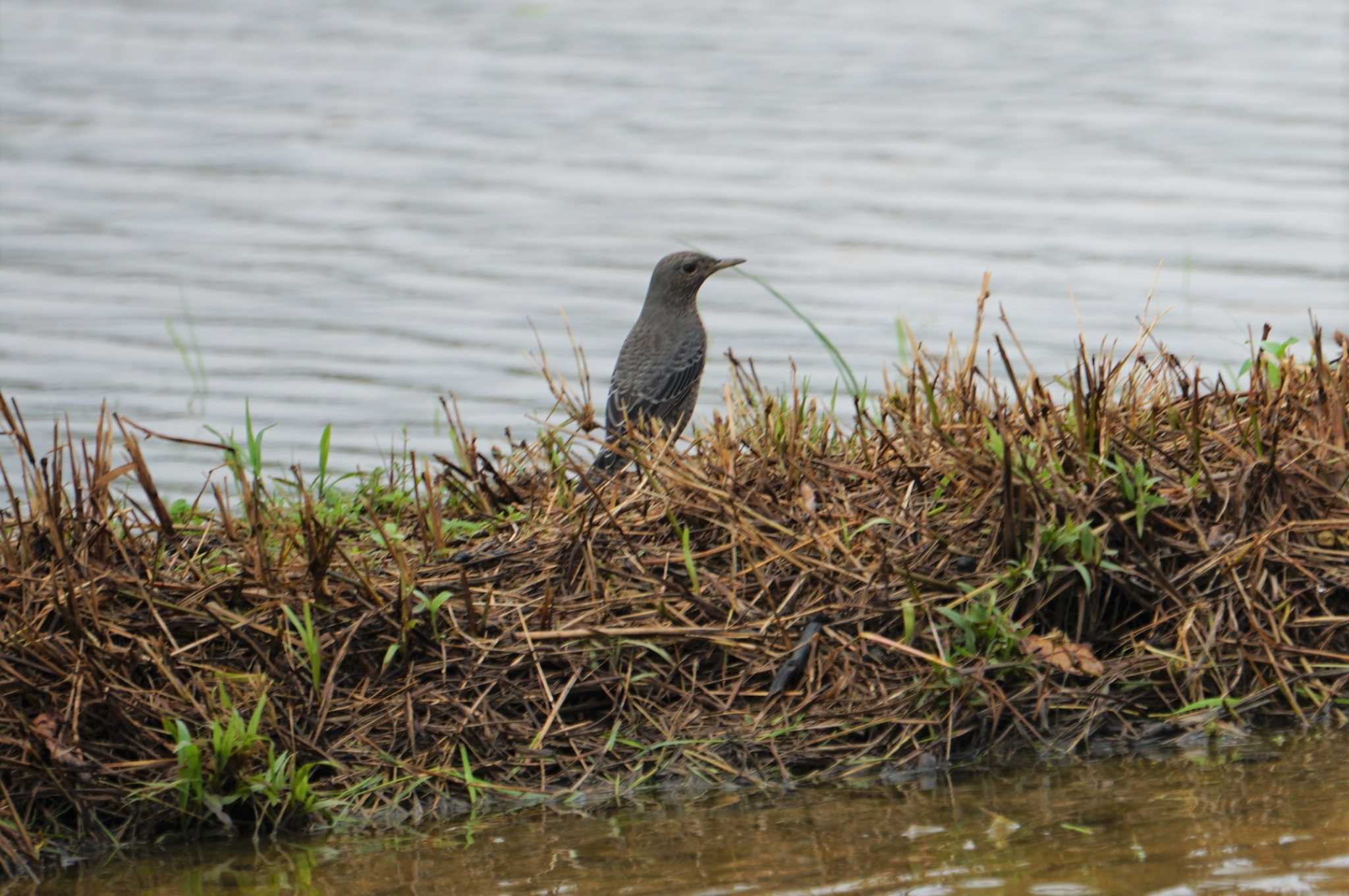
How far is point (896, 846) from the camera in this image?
3756 millimetres

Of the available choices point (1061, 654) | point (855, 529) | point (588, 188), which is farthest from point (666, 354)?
point (588, 188)

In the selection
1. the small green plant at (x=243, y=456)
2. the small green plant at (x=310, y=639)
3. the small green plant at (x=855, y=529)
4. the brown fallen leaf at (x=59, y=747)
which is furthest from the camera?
the small green plant at (x=243, y=456)

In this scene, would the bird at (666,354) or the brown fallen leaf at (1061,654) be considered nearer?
the brown fallen leaf at (1061,654)

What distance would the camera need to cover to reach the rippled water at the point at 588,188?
833cm

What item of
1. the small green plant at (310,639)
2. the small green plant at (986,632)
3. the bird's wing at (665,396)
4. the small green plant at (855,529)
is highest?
the bird's wing at (665,396)

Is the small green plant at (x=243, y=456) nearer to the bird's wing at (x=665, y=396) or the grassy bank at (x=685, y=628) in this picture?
the grassy bank at (x=685, y=628)

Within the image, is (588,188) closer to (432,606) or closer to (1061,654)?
(432,606)

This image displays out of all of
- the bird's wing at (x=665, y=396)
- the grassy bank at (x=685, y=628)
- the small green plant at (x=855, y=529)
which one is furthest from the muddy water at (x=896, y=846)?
the bird's wing at (x=665, y=396)

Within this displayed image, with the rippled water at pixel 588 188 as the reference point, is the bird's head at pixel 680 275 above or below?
below

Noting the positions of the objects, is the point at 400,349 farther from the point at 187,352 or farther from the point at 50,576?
the point at 50,576

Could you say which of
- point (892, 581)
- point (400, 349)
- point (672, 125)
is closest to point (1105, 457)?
point (892, 581)

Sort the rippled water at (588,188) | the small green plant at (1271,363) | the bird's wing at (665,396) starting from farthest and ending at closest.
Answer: the rippled water at (588,188), the bird's wing at (665,396), the small green plant at (1271,363)

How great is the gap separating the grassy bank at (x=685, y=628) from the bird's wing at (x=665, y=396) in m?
1.14

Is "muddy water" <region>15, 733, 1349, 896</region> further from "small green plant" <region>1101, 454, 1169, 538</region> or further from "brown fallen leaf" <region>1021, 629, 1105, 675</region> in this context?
"small green plant" <region>1101, 454, 1169, 538</region>
